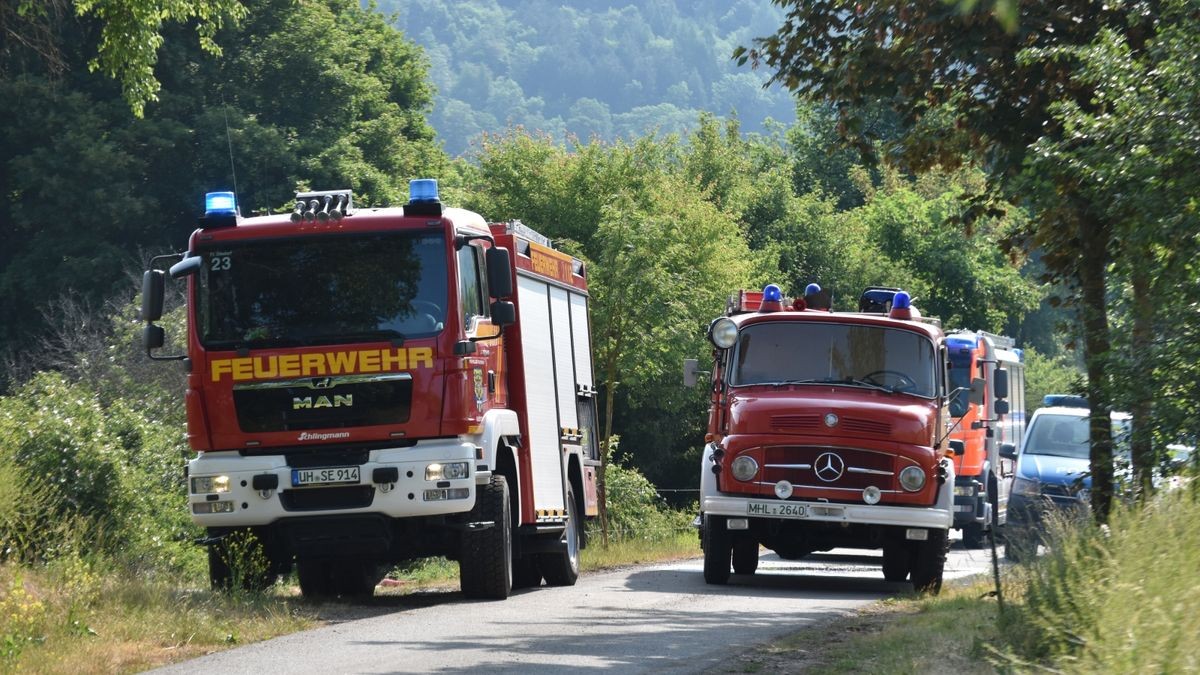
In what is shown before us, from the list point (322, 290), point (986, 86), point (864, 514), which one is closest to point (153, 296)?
point (322, 290)

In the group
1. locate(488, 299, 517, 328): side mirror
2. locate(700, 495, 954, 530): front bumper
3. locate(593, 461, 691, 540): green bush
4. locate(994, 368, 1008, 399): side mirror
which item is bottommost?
locate(593, 461, 691, 540): green bush

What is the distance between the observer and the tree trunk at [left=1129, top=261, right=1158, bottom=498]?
35.7ft

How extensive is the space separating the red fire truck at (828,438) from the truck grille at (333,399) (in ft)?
12.4

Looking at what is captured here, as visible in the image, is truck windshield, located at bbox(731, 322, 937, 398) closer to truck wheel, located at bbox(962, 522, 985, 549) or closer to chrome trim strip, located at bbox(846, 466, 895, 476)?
chrome trim strip, located at bbox(846, 466, 895, 476)

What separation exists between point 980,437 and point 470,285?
16.2 m

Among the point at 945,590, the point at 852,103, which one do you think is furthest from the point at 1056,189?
the point at 945,590

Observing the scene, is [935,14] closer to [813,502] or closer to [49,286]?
[813,502]

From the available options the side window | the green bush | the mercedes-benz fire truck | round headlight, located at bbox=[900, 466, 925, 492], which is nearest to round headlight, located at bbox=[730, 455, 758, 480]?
round headlight, located at bbox=[900, 466, 925, 492]

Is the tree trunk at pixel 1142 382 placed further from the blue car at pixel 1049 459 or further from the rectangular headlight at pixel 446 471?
the blue car at pixel 1049 459

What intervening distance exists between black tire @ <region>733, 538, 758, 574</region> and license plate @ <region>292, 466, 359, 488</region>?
5.56m

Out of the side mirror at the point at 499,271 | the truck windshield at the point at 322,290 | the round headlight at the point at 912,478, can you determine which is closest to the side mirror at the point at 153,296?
the truck windshield at the point at 322,290

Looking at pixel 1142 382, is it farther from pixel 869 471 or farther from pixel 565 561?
pixel 565 561

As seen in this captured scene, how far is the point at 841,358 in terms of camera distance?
669 inches

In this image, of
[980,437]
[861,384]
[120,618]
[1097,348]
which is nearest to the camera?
[120,618]
